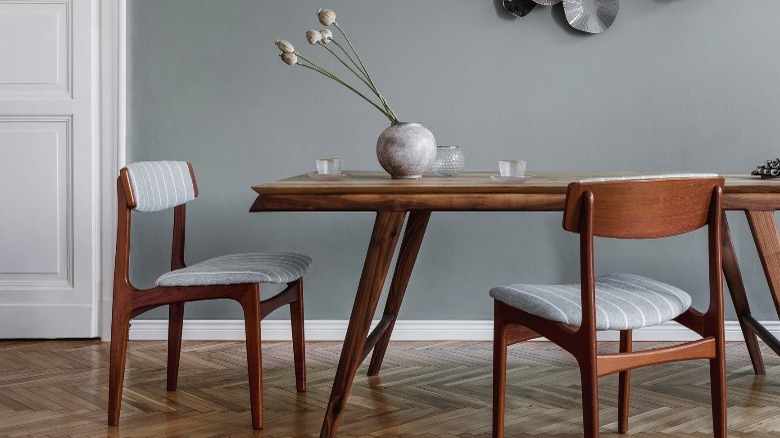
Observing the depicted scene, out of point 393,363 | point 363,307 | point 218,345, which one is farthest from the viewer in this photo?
point 218,345

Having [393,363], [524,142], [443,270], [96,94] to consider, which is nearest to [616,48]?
[524,142]

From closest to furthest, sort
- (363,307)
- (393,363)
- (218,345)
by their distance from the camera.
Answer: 1. (363,307)
2. (393,363)
3. (218,345)

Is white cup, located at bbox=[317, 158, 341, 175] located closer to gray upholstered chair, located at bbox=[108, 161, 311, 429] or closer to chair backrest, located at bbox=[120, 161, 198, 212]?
gray upholstered chair, located at bbox=[108, 161, 311, 429]

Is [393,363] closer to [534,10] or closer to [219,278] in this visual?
[219,278]

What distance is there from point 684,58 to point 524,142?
2.45 ft

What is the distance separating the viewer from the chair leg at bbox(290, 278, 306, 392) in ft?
9.72

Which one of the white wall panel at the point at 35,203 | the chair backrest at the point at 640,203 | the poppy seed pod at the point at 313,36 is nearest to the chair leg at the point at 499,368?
the chair backrest at the point at 640,203

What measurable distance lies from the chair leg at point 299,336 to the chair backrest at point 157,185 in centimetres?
49

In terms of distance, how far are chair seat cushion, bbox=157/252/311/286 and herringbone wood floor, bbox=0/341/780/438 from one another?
1.38 feet

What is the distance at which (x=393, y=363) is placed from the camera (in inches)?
136

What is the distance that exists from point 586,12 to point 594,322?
6.71ft

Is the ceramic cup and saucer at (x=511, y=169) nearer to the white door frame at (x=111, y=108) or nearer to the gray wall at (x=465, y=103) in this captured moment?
the gray wall at (x=465, y=103)

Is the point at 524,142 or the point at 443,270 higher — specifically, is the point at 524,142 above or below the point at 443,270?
above

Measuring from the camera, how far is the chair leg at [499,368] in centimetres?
233
